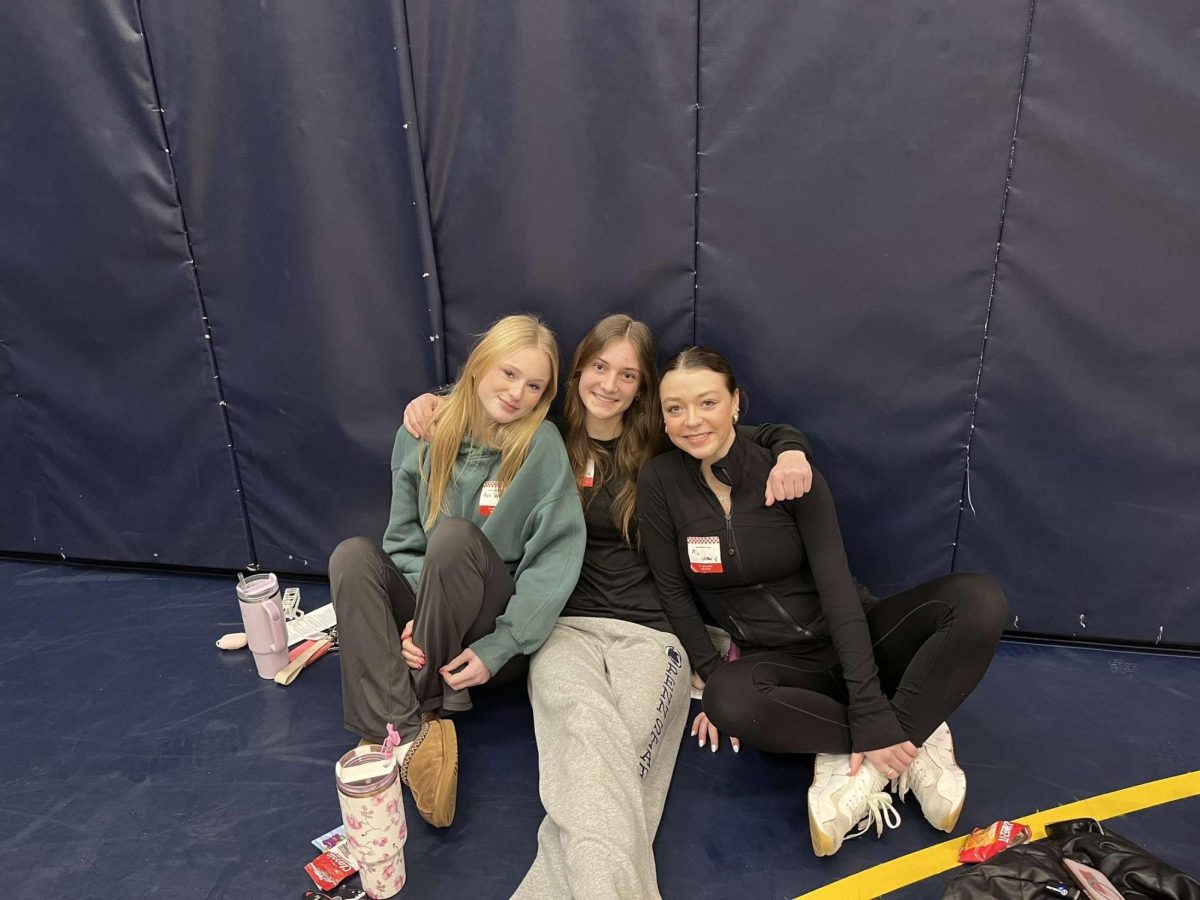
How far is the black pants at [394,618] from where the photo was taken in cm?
196

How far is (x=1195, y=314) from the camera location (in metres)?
2.17

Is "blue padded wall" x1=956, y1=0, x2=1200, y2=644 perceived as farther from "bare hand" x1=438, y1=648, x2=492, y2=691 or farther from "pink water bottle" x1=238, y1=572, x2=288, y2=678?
"pink water bottle" x1=238, y1=572, x2=288, y2=678

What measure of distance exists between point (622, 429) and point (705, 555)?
0.45m

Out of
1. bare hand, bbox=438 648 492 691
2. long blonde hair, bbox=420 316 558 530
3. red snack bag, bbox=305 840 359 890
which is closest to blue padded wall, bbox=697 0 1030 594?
long blonde hair, bbox=420 316 558 530

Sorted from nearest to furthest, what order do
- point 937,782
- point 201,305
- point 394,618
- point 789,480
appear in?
point 937,782
point 789,480
point 394,618
point 201,305

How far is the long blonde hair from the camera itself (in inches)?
85.4

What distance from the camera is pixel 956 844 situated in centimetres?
181

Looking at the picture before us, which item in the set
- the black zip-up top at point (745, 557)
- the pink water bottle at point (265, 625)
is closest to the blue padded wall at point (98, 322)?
the pink water bottle at point (265, 625)

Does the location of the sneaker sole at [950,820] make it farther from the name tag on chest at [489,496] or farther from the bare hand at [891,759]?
the name tag on chest at [489,496]

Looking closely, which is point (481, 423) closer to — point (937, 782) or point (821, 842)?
point (821, 842)

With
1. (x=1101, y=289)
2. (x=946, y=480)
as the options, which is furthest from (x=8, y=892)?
(x=1101, y=289)

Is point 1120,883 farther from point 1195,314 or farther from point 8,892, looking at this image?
point 8,892

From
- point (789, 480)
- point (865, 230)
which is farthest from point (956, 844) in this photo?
point (865, 230)

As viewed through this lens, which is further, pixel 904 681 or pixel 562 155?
pixel 562 155
